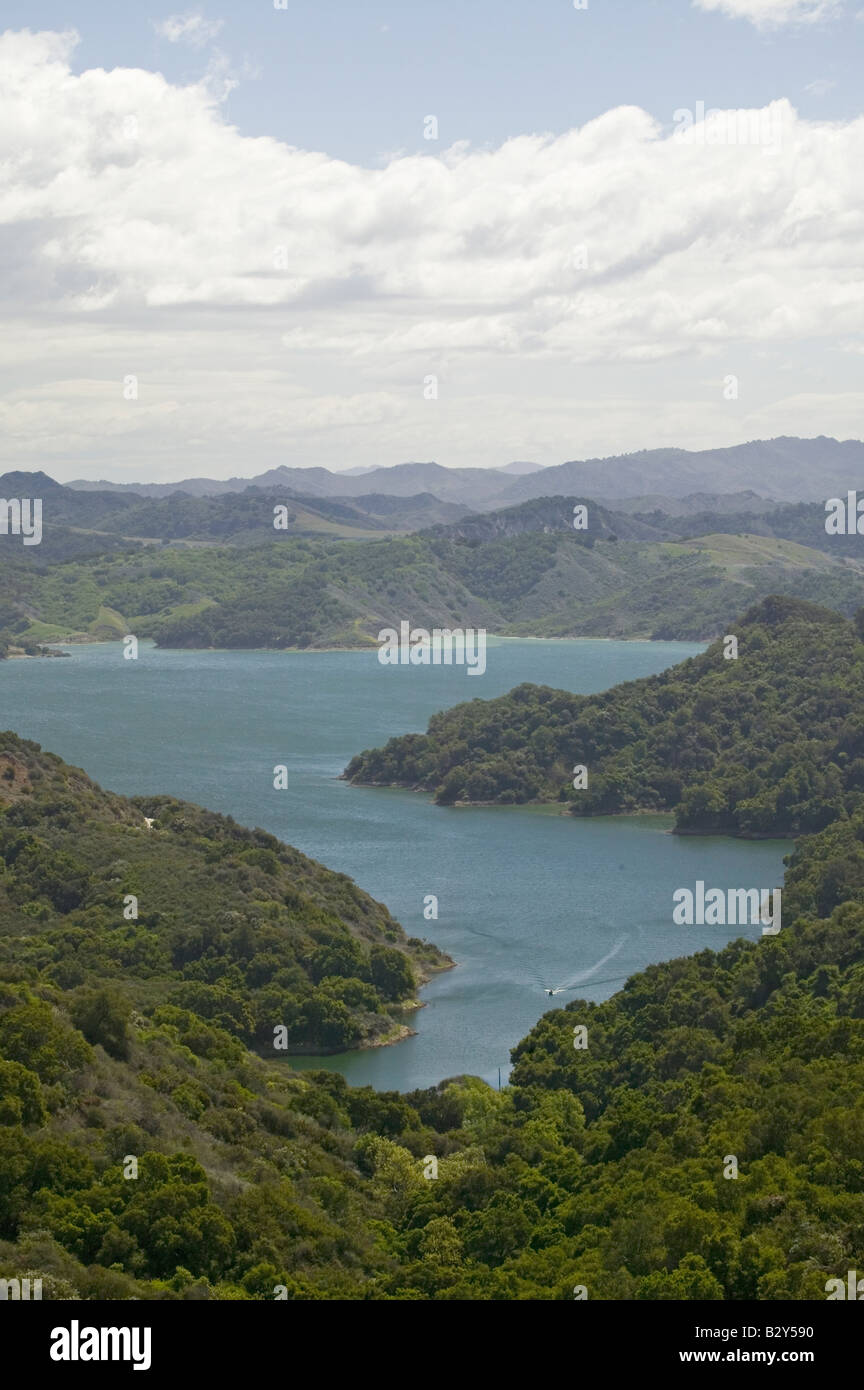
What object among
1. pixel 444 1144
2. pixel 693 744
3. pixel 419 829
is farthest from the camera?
pixel 693 744

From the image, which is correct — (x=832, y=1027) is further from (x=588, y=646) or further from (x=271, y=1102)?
(x=588, y=646)

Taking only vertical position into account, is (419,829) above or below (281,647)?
below

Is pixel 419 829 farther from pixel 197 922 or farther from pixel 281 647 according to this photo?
pixel 281 647

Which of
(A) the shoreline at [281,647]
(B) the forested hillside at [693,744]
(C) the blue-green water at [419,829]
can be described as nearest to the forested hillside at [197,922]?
Answer: (C) the blue-green water at [419,829]

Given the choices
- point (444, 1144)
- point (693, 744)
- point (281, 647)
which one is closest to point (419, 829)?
point (693, 744)

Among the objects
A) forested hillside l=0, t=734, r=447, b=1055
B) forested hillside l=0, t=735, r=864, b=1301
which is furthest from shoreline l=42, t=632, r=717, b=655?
forested hillside l=0, t=735, r=864, b=1301

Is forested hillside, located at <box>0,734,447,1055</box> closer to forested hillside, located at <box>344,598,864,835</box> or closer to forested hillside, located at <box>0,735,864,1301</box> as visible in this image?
forested hillside, located at <box>0,735,864,1301</box>

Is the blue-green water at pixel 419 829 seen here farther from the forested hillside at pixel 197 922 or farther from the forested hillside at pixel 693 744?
the forested hillside at pixel 693 744
